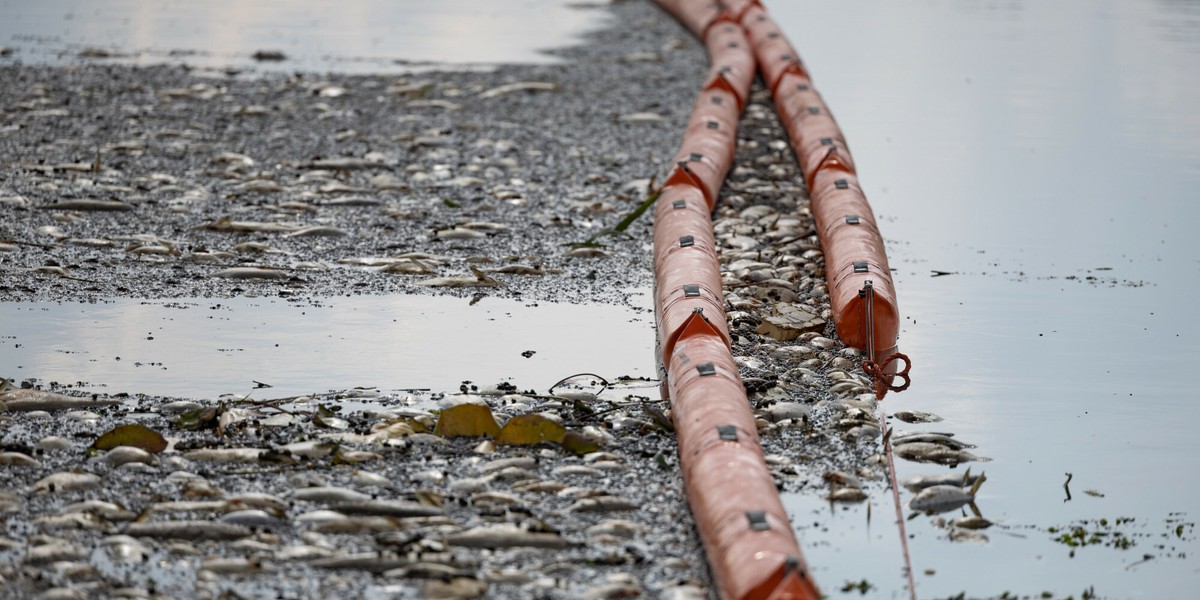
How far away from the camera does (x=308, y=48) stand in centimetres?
1808

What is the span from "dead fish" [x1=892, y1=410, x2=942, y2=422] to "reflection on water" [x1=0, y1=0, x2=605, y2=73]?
10412mm

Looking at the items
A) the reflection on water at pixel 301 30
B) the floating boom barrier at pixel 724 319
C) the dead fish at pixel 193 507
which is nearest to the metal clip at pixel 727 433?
the floating boom barrier at pixel 724 319

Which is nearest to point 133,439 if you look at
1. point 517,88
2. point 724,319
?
point 724,319

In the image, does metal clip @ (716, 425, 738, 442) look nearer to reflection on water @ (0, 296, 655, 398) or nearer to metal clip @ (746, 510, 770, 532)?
metal clip @ (746, 510, 770, 532)

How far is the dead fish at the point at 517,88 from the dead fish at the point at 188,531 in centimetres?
1001

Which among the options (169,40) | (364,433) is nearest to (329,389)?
(364,433)

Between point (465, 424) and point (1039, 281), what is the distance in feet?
15.2

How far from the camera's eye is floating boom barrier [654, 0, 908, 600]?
5.36 meters

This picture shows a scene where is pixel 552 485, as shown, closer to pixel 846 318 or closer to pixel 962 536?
pixel 962 536

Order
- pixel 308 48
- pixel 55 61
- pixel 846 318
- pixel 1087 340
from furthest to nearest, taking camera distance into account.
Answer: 1. pixel 308 48
2. pixel 55 61
3. pixel 1087 340
4. pixel 846 318

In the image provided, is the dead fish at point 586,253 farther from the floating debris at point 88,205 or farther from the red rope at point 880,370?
the floating debris at point 88,205

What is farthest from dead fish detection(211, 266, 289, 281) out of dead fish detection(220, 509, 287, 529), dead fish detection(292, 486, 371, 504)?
dead fish detection(220, 509, 287, 529)

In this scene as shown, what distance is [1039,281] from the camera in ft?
32.5

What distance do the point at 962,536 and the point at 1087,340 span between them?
3.03 m
